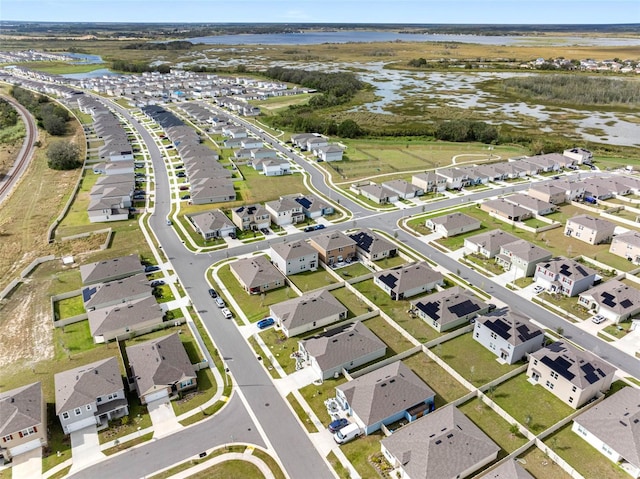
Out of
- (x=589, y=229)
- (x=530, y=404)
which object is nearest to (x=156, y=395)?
(x=530, y=404)

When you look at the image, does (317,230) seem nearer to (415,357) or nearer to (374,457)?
(415,357)

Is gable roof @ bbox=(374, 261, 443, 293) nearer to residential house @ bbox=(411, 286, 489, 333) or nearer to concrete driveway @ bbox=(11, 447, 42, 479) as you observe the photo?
residential house @ bbox=(411, 286, 489, 333)

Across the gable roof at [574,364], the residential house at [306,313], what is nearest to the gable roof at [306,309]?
the residential house at [306,313]

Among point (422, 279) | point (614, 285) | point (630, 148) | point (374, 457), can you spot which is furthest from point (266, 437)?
point (630, 148)

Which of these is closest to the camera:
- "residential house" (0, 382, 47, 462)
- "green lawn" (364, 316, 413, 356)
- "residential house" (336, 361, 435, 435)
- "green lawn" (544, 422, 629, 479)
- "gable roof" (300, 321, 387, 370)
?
"green lawn" (544, 422, 629, 479)

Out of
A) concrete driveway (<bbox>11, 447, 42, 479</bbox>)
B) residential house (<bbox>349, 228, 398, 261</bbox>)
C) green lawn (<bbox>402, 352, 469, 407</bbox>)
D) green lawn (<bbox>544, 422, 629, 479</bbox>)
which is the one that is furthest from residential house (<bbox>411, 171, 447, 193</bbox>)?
concrete driveway (<bbox>11, 447, 42, 479</bbox>)
